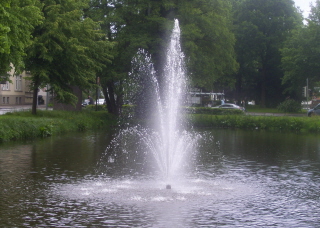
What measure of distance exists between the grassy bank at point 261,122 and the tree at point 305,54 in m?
18.9

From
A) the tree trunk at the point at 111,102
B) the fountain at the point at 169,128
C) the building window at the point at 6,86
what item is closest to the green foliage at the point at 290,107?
the fountain at the point at 169,128

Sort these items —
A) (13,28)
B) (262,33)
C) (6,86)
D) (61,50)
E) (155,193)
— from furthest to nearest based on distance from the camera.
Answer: (6,86)
(262,33)
(61,50)
(13,28)
(155,193)

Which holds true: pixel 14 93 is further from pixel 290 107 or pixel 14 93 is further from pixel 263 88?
pixel 290 107

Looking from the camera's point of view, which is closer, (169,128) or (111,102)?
(169,128)

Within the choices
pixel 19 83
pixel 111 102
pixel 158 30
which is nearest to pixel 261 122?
pixel 158 30

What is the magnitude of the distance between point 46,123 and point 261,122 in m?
18.5

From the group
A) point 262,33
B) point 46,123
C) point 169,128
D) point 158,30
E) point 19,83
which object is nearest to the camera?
point 169,128

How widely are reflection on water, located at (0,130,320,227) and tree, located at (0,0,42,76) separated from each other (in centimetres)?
452

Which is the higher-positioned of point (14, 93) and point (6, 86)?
point (6, 86)

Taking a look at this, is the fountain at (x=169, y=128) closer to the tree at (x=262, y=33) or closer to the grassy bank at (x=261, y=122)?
the grassy bank at (x=261, y=122)

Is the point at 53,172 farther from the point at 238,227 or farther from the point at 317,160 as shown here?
the point at 317,160

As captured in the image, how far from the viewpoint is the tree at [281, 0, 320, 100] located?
5722 cm

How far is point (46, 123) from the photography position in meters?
29.6

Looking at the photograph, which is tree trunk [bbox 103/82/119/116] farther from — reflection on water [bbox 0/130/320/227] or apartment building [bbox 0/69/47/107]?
reflection on water [bbox 0/130/320/227]
